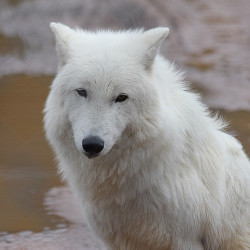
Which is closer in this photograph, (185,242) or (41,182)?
(185,242)

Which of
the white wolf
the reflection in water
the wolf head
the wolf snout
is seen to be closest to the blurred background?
the reflection in water

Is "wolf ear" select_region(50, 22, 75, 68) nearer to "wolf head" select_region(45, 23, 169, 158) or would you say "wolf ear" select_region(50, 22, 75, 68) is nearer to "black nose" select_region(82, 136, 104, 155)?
"wolf head" select_region(45, 23, 169, 158)

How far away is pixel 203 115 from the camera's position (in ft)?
16.1

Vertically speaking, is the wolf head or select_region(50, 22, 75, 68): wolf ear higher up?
select_region(50, 22, 75, 68): wolf ear

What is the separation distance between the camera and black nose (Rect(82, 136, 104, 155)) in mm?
4152

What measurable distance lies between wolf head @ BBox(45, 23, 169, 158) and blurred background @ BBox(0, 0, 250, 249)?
2407mm

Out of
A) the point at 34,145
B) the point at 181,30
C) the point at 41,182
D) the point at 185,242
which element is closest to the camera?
the point at 185,242

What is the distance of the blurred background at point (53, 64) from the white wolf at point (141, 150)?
6.61ft

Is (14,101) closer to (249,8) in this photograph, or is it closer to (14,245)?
(14,245)

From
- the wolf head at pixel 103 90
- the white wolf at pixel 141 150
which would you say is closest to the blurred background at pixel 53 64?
the white wolf at pixel 141 150

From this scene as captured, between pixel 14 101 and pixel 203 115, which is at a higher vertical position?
pixel 14 101

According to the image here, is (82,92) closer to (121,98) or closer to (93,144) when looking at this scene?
(121,98)

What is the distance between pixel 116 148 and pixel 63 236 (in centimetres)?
223

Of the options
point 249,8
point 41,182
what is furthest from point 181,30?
point 41,182
